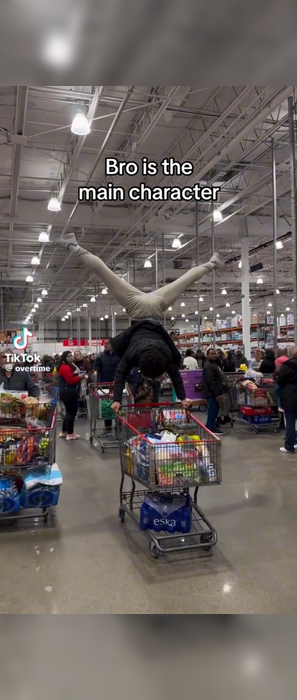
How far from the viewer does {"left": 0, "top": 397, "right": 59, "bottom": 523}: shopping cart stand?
3.86 metres

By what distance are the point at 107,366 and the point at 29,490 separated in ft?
13.4

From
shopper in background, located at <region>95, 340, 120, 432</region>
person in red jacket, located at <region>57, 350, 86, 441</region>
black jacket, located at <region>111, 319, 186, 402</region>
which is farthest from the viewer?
shopper in background, located at <region>95, 340, 120, 432</region>

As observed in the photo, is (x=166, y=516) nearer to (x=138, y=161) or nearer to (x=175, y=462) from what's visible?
(x=175, y=462)

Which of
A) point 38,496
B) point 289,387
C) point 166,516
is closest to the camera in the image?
point 166,516

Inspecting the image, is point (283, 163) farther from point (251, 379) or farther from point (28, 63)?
point (28, 63)

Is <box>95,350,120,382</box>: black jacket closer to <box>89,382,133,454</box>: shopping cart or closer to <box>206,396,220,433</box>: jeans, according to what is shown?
<box>89,382,133,454</box>: shopping cart

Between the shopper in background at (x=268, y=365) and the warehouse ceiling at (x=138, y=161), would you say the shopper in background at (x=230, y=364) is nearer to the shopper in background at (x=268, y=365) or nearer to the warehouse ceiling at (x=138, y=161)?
the shopper in background at (x=268, y=365)

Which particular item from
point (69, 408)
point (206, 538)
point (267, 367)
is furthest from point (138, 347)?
point (267, 367)

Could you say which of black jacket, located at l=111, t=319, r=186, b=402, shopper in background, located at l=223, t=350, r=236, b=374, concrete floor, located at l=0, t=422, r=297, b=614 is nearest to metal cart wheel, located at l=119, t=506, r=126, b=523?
concrete floor, located at l=0, t=422, r=297, b=614

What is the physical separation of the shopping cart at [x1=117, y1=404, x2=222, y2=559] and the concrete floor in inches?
5.9

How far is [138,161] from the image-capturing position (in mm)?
9617

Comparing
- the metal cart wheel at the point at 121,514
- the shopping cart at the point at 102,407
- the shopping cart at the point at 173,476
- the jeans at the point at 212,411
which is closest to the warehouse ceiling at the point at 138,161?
the shopping cart at the point at 102,407

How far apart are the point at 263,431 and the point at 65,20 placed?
22.5ft

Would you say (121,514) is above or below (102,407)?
below
